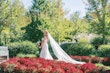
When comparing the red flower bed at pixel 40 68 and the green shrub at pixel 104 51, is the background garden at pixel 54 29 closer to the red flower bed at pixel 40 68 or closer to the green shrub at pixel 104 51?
the green shrub at pixel 104 51

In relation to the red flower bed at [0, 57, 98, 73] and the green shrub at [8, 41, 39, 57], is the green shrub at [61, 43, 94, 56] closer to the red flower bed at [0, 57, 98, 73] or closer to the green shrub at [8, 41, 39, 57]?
the green shrub at [8, 41, 39, 57]

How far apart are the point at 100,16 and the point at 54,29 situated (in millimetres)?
4469

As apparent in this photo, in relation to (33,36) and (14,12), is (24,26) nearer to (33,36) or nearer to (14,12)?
(33,36)

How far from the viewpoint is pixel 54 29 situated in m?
31.6

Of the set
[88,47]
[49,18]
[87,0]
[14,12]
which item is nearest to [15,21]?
[14,12]

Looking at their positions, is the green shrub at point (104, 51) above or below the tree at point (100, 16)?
below

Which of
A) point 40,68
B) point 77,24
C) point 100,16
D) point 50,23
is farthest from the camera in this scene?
point 77,24

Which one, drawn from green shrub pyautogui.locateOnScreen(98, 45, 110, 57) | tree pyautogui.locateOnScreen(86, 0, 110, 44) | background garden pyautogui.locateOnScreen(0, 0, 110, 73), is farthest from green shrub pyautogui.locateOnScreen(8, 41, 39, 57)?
tree pyautogui.locateOnScreen(86, 0, 110, 44)

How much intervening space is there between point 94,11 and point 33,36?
1217 cm

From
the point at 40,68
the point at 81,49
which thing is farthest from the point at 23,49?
the point at 40,68

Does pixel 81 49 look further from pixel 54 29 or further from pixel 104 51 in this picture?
pixel 54 29

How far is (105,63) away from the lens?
19406 mm

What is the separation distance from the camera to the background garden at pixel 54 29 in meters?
25.4

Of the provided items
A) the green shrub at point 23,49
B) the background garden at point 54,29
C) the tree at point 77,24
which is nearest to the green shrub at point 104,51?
the background garden at point 54,29
